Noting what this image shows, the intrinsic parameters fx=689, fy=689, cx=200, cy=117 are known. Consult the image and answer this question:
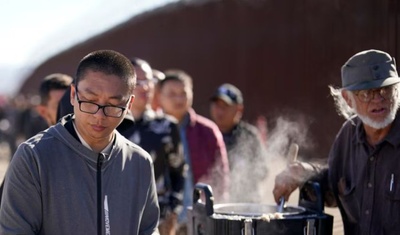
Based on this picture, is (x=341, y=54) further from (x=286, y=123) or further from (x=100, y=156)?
(x=100, y=156)

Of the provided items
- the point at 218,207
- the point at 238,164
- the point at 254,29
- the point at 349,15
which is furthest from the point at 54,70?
the point at 218,207

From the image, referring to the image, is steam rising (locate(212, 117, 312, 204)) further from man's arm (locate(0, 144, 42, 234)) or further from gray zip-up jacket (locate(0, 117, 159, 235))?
man's arm (locate(0, 144, 42, 234))

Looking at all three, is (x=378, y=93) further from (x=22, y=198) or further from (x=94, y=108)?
(x=22, y=198)

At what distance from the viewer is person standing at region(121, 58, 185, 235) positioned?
15.7 ft

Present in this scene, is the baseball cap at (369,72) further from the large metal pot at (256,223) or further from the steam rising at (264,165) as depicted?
the steam rising at (264,165)

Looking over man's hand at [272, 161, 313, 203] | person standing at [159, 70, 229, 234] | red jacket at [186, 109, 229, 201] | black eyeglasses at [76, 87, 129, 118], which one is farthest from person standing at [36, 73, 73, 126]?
black eyeglasses at [76, 87, 129, 118]

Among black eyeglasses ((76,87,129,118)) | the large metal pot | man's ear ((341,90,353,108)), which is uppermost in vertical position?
man's ear ((341,90,353,108))

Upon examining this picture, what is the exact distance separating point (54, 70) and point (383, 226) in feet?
74.5

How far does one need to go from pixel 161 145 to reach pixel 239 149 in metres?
1.48

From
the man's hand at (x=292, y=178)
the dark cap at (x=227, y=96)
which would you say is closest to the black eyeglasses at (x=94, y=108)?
the man's hand at (x=292, y=178)

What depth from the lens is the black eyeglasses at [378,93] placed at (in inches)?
138

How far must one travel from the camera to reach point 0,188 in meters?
3.38

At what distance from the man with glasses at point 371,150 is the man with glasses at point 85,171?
4.35 ft

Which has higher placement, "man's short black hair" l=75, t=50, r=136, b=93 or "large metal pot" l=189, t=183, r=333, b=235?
"man's short black hair" l=75, t=50, r=136, b=93
